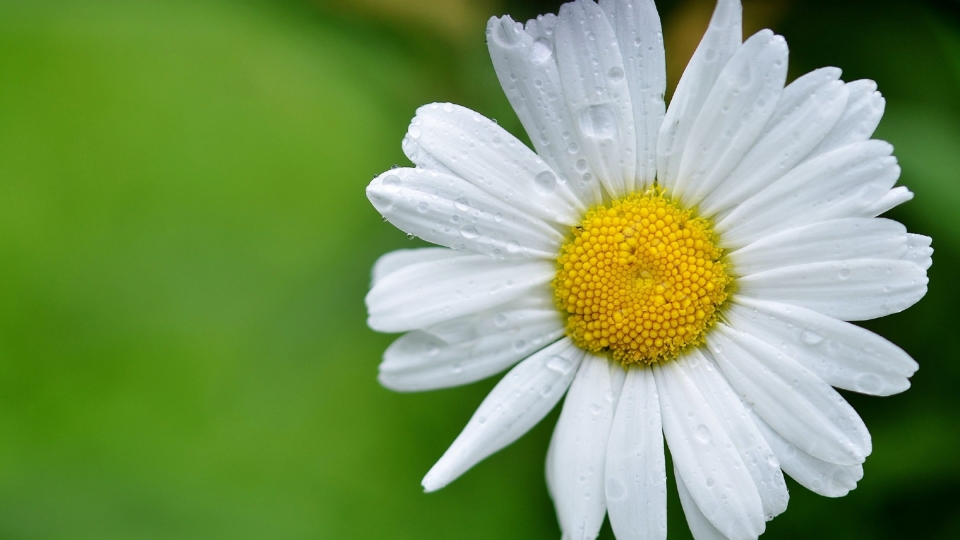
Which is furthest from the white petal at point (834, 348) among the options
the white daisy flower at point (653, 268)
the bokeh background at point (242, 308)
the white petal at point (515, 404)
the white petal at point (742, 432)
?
the bokeh background at point (242, 308)

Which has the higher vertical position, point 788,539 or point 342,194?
point 342,194

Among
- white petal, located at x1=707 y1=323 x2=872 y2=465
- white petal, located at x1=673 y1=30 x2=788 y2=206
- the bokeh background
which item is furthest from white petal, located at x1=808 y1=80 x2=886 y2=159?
the bokeh background

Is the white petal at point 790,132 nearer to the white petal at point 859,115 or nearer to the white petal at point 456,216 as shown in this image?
the white petal at point 859,115

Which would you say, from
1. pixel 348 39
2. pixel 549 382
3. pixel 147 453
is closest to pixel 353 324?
pixel 147 453

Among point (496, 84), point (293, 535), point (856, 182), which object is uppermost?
point (496, 84)

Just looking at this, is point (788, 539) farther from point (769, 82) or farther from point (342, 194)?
point (342, 194)

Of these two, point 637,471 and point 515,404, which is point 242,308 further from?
point 637,471
